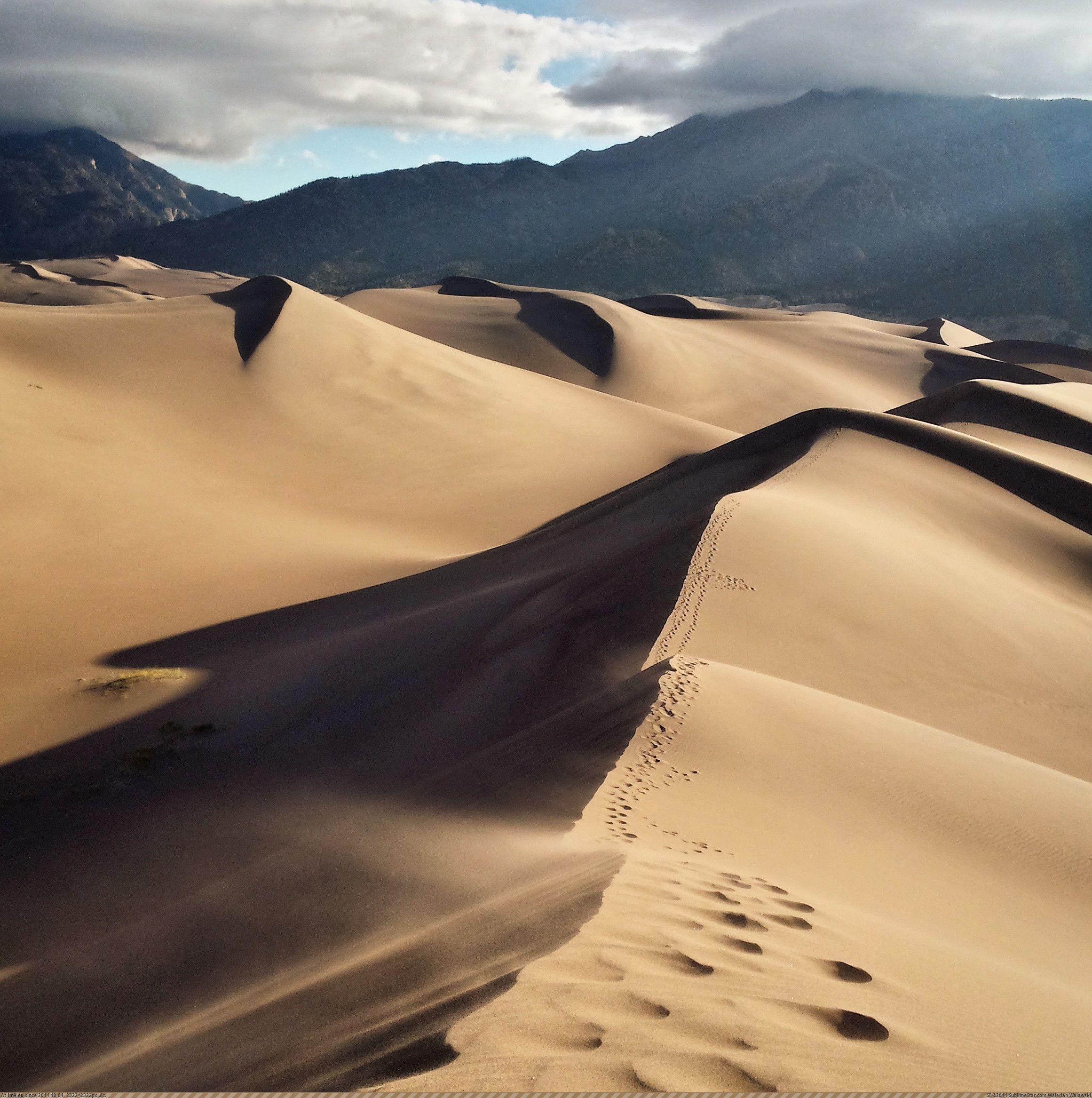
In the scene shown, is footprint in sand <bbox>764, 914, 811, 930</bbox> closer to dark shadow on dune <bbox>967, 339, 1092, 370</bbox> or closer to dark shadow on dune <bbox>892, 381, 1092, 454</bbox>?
dark shadow on dune <bbox>892, 381, 1092, 454</bbox>

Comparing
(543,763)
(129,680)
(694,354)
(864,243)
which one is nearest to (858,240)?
(864,243)

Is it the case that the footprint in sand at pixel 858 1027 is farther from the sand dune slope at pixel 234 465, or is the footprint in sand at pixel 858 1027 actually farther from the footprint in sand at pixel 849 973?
the sand dune slope at pixel 234 465

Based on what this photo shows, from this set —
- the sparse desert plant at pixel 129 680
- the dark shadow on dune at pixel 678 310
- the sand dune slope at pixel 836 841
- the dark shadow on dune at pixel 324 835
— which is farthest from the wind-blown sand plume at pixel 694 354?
the sparse desert plant at pixel 129 680

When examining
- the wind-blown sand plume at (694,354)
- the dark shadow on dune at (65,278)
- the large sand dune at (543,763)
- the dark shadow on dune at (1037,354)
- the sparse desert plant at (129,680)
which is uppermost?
the dark shadow on dune at (65,278)

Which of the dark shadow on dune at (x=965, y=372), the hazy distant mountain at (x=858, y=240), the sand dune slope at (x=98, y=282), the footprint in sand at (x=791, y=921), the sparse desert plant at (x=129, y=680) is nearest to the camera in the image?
the footprint in sand at (x=791, y=921)

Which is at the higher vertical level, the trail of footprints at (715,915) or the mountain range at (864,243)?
the mountain range at (864,243)

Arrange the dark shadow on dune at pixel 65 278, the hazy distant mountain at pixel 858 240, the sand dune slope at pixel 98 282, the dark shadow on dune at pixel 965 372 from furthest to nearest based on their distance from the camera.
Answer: the hazy distant mountain at pixel 858 240 < the dark shadow on dune at pixel 65 278 < the sand dune slope at pixel 98 282 < the dark shadow on dune at pixel 965 372

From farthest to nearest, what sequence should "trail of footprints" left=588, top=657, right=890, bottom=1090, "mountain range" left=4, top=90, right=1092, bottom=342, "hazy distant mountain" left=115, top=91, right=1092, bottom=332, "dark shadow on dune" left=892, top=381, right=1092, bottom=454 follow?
"hazy distant mountain" left=115, top=91, right=1092, bottom=332 < "mountain range" left=4, top=90, right=1092, bottom=342 < "dark shadow on dune" left=892, top=381, right=1092, bottom=454 < "trail of footprints" left=588, top=657, right=890, bottom=1090

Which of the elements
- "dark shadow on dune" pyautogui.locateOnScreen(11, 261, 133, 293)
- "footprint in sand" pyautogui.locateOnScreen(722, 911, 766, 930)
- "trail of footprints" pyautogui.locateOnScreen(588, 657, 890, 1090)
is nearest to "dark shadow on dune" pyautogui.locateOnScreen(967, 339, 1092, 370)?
"trail of footprints" pyautogui.locateOnScreen(588, 657, 890, 1090)
